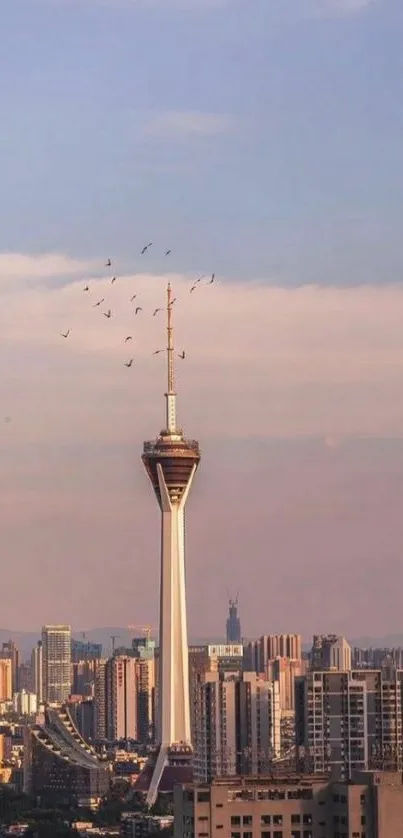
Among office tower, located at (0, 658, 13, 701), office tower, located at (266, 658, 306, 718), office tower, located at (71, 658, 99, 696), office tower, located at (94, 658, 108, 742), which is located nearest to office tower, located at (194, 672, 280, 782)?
office tower, located at (266, 658, 306, 718)

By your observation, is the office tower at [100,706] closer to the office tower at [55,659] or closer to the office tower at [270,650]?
the office tower at [270,650]

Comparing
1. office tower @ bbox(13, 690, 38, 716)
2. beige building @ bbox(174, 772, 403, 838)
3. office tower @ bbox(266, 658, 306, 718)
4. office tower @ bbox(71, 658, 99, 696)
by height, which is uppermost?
office tower @ bbox(71, 658, 99, 696)

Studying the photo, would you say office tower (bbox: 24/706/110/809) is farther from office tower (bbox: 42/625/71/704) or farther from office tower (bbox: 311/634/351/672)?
office tower (bbox: 42/625/71/704)

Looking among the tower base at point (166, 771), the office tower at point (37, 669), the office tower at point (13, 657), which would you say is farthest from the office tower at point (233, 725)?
the office tower at point (13, 657)

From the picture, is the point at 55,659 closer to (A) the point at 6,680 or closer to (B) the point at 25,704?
(A) the point at 6,680

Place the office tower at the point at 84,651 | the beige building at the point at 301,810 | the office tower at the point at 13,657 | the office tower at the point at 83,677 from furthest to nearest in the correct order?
the office tower at the point at 84,651, the office tower at the point at 13,657, the office tower at the point at 83,677, the beige building at the point at 301,810

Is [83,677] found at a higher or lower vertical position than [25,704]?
higher

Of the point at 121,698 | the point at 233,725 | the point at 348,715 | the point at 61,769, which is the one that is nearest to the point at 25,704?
the point at 121,698
